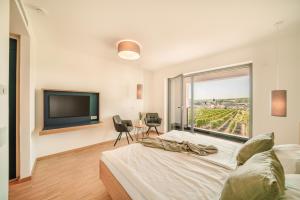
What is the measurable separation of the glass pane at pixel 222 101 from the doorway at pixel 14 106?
4231mm

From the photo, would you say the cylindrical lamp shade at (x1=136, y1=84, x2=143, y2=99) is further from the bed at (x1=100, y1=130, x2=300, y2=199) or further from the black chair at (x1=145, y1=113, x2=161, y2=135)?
the bed at (x1=100, y1=130, x2=300, y2=199)

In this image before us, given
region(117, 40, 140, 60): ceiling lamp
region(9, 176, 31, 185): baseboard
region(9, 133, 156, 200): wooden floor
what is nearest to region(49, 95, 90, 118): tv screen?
region(9, 133, 156, 200): wooden floor

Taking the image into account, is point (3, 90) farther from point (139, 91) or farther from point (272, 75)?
point (272, 75)

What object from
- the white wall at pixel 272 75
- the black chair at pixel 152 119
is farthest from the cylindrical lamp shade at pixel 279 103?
the black chair at pixel 152 119

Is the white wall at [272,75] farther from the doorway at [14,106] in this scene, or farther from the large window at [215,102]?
the doorway at [14,106]

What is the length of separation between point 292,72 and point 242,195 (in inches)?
116

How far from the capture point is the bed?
1.12 m

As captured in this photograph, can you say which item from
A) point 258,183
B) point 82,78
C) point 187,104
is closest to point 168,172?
point 258,183

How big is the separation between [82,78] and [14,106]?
1669mm

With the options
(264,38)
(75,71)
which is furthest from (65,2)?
(264,38)

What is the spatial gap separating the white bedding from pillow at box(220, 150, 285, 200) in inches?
11.9

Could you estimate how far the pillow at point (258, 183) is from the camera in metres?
0.71

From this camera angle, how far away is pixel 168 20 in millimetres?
2100

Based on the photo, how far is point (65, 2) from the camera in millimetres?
1743
